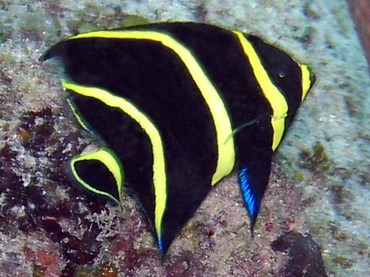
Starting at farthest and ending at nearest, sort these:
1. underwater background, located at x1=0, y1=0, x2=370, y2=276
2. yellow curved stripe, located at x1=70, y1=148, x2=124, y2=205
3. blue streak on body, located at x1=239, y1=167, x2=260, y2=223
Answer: blue streak on body, located at x1=239, y1=167, x2=260, y2=223
underwater background, located at x1=0, y1=0, x2=370, y2=276
yellow curved stripe, located at x1=70, y1=148, x2=124, y2=205

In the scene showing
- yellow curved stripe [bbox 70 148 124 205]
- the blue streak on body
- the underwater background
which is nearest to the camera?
yellow curved stripe [bbox 70 148 124 205]

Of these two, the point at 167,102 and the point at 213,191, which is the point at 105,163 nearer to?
the point at 167,102

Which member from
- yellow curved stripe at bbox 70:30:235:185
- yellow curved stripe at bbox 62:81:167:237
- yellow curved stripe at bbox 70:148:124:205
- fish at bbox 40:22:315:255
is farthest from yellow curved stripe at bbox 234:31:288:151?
yellow curved stripe at bbox 70:148:124:205

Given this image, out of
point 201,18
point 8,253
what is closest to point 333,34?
point 201,18

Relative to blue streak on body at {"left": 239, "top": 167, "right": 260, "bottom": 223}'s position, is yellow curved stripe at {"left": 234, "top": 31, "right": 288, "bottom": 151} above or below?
above

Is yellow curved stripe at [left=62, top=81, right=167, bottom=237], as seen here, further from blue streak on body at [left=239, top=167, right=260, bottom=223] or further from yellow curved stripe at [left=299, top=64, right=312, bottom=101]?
yellow curved stripe at [left=299, top=64, right=312, bottom=101]

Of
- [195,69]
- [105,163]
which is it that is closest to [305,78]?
[195,69]

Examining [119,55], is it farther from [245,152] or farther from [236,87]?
[245,152]

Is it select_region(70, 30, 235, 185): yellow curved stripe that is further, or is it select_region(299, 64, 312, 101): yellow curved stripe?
select_region(299, 64, 312, 101): yellow curved stripe
